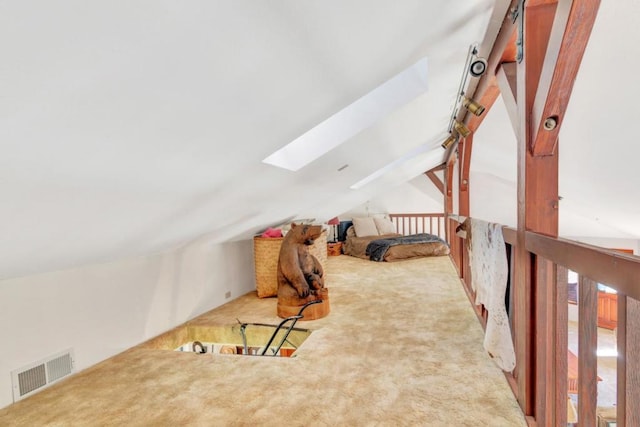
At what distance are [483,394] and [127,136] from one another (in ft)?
6.91

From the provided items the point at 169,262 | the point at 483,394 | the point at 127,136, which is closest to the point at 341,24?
the point at 127,136

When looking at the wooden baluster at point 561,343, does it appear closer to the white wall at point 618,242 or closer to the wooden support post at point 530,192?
the wooden support post at point 530,192

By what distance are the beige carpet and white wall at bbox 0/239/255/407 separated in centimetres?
16

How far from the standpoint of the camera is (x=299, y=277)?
10.9 ft

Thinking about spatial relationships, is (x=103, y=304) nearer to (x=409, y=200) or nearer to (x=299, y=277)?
(x=299, y=277)

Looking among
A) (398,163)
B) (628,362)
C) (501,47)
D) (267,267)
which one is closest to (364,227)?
(398,163)

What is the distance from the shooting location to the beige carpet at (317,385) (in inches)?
69.5

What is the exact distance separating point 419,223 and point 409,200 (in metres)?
0.63

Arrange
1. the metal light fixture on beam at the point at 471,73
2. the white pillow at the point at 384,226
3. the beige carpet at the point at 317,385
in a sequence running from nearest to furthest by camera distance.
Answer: the beige carpet at the point at 317,385, the metal light fixture on beam at the point at 471,73, the white pillow at the point at 384,226

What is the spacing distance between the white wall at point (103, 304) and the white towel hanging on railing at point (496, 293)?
250 cm

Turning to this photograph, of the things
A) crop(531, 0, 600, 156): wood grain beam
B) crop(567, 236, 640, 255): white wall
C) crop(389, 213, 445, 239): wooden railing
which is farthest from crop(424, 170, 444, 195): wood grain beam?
Result: crop(531, 0, 600, 156): wood grain beam

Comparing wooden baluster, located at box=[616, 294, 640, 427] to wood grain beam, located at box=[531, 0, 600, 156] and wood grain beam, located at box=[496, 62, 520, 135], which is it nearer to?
wood grain beam, located at box=[531, 0, 600, 156]

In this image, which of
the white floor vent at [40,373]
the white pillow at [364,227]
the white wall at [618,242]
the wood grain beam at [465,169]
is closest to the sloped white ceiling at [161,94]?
the white floor vent at [40,373]

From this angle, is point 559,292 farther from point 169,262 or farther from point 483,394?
point 169,262
